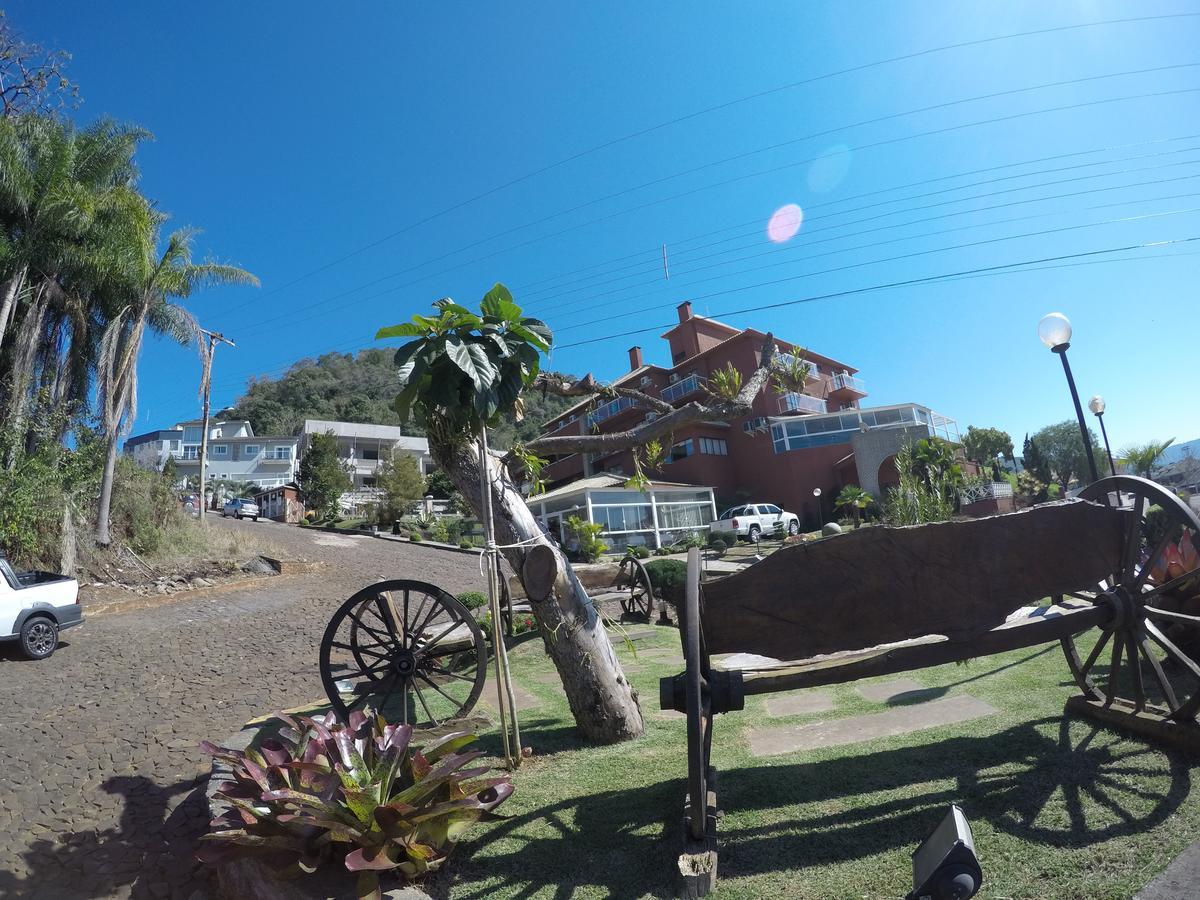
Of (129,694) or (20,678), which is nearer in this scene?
(129,694)

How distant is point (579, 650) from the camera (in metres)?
4.34

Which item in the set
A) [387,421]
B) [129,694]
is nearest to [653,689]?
[129,694]

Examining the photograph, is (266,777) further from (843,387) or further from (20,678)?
(843,387)

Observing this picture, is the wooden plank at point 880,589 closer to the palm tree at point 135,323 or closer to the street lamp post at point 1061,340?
the street lamp post at point 1061,340

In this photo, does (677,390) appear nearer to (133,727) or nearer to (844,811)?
(133,727)

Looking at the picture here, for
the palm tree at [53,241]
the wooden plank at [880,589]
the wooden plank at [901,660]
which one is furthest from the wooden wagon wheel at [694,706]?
the palm tree at [53,241]

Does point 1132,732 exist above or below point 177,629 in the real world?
below

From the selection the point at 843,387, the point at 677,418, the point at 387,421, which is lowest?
the point at 677,418

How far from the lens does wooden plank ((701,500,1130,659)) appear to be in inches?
112

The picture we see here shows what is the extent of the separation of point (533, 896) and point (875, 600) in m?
1.88

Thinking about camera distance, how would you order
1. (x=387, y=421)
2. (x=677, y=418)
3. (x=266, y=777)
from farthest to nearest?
(x=387, y=421)
(x=677, y=418)
(x=266, y=777)

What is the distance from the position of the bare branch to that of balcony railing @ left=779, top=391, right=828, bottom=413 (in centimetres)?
3195

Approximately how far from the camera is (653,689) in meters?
5.79

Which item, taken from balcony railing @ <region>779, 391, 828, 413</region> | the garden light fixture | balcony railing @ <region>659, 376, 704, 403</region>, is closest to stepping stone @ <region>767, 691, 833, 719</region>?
the garden light fixture
